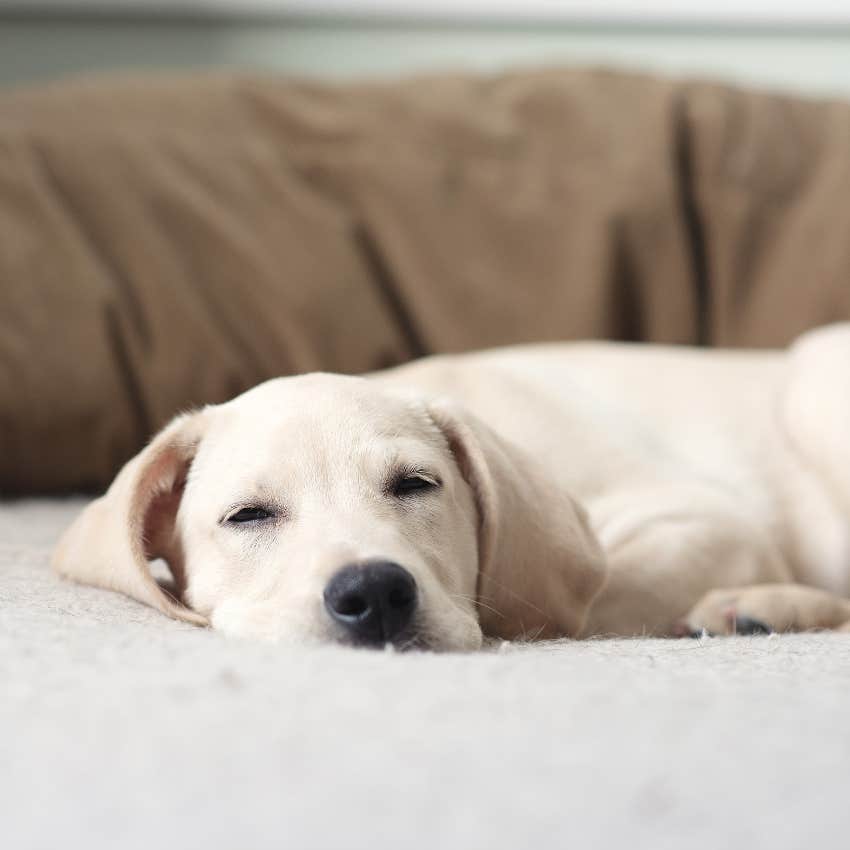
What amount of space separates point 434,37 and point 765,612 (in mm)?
3641

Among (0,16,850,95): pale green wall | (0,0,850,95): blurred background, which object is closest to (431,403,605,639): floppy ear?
(0,16,850,95): pale green wall

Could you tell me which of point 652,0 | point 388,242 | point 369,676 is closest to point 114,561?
point 369,676

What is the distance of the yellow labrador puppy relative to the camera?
1.93 meters

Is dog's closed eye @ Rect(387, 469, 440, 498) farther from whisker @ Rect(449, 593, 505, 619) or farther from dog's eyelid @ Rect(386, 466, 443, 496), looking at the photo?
whisker @ Rect(449, 593, 505, 619)

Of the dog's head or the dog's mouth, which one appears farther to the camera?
the dog's head

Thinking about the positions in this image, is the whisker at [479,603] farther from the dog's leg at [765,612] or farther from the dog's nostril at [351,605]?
the dog's leg at [765,612]

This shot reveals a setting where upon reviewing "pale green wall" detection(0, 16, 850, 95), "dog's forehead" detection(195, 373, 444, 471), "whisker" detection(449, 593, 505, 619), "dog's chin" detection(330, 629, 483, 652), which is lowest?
"whisker" detection(449, 593, 505, 619)

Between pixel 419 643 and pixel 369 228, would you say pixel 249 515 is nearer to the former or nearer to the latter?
pixel 419 643

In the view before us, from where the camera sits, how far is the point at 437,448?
234 centimetres

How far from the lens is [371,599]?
180 cm

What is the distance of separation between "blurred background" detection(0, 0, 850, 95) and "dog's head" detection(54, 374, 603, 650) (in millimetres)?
3236

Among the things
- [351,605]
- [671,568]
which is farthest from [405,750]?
[671,568]

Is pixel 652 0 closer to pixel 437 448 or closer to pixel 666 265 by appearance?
pixel 666 265

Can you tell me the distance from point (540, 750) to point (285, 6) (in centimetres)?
450
